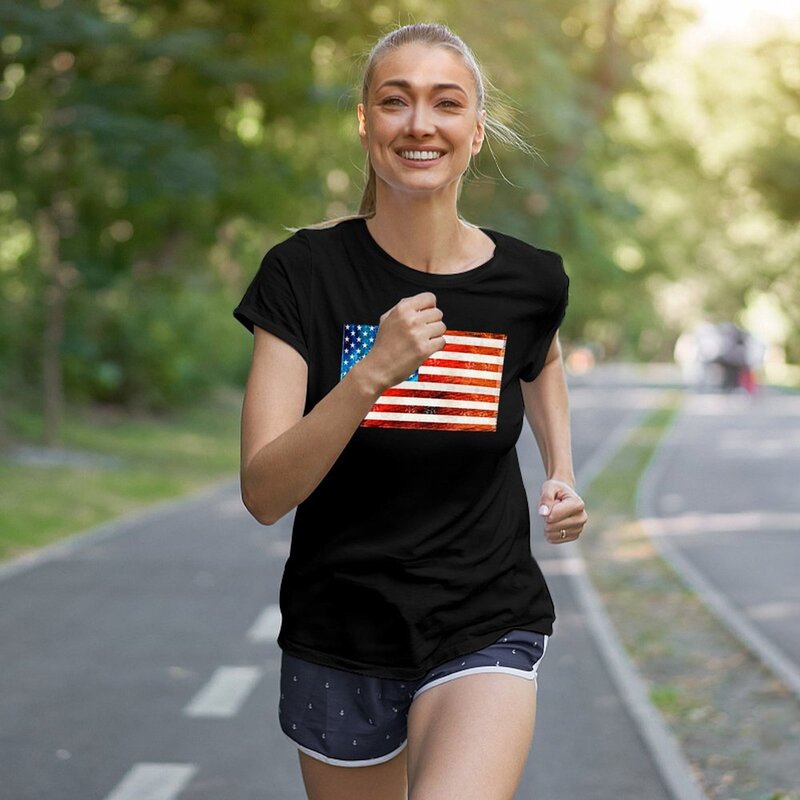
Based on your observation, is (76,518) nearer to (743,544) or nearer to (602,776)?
(743,544)

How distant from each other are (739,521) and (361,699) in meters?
12.2

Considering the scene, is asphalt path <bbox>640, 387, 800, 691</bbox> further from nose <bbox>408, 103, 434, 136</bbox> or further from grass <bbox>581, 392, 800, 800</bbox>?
nose <bbox>408, 103, 434, 136</bbox>

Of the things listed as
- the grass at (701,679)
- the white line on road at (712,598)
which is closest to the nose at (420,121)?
the grass at (701,679)

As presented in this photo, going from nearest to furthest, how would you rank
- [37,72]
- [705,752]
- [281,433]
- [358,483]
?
1. [281,433]
2. [358,483]
3. [705,752]
4. [37,72]

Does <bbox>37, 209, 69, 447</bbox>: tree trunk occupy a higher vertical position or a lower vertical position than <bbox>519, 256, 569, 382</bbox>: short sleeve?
lower

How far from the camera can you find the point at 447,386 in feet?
9.15

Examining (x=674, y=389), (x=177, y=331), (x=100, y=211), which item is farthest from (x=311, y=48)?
(x=674, y=389)

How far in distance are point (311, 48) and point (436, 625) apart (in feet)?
58.5

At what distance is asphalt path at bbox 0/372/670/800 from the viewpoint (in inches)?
228

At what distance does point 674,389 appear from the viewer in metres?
52.2

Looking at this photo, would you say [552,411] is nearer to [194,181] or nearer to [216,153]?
[194,181]

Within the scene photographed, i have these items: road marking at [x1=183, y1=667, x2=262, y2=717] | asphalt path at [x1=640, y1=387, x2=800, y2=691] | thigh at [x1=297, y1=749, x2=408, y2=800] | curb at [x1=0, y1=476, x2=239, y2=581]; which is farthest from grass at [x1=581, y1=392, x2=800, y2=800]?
curb at [x1=0, y1=476, x2=239, y2=581]

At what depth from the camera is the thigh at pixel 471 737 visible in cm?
268

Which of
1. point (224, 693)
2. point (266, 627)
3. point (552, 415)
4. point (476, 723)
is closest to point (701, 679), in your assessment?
point (224, 693)
